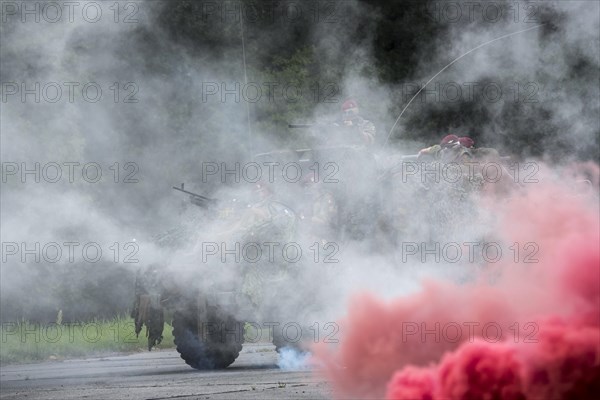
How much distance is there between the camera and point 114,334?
22922 millimetres

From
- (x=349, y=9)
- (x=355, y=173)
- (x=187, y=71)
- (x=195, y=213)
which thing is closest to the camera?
(x=355, y=173)

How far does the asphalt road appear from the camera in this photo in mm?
13250

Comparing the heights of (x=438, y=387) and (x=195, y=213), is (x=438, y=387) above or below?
below

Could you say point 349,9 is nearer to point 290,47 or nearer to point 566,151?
point 290,47

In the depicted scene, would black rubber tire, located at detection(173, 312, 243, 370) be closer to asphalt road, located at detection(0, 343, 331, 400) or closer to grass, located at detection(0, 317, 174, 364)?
asphalt road, located at detection(0, 343, 331, 400)

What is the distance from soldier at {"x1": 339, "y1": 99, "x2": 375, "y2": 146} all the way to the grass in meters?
7.99

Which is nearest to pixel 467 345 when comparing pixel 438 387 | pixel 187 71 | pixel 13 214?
pixel 438 387

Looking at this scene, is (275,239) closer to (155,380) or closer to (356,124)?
(356,124)

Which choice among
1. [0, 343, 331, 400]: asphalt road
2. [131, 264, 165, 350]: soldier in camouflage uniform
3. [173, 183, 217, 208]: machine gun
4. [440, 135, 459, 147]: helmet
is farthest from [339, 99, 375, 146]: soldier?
[131, 264, 165, 350]: soldier in camouflage uniform

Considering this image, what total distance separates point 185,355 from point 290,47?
838 cm

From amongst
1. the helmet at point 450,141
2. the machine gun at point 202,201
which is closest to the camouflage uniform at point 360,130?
the helmet at point 450,141

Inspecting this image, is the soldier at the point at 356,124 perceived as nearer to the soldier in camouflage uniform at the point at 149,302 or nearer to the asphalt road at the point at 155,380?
the asphalt road at the point at 155,380

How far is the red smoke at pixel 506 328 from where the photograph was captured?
7.56 metres

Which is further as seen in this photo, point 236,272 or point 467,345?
point 236,272
